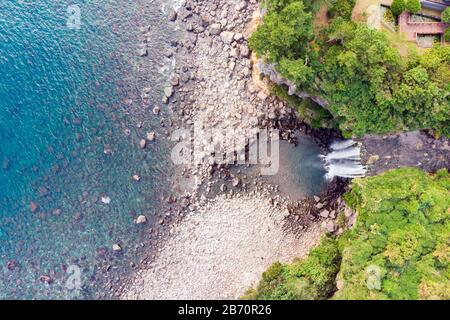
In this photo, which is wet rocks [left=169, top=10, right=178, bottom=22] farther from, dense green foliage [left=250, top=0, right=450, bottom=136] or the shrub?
the shrub

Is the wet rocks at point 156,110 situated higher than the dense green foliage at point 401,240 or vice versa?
the wet rocks at point 156,110

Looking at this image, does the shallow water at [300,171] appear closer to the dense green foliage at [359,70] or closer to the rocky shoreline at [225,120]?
the rocky shoreline at [225,120]

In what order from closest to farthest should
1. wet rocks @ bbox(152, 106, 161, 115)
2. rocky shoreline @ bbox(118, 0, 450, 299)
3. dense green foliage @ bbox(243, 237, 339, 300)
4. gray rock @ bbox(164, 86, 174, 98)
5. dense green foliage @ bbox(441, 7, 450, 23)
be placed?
dense green foliage @ bbox(441, 7, 450, 23) → dense green foliage @ bbox(243, 237, 339, 300) → rocky shoreline @ bbox(118, 0, 450, 299) → gray rock @ bbox(164, 86, 174, 98) → wet rocks @ bbox(152, 106, 161, 115)

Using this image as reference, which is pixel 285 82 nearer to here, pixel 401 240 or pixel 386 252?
pixel 401 240

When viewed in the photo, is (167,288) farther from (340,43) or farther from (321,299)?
(340,43)

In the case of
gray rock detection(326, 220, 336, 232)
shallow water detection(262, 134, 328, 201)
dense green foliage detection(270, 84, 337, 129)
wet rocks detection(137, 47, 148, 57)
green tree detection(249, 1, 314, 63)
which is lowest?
gray rock detection(326, 220, 336, 232)

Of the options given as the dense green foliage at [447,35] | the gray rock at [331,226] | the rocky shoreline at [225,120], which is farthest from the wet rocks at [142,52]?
the dense green foliage at [447,35]

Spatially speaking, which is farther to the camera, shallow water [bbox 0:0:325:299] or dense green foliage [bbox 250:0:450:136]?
shallow water [bbox 0:0:325:299]

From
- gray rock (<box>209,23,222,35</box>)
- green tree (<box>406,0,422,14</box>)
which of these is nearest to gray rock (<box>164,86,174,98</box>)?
gray rock (<box>209,23,222,35</box>)

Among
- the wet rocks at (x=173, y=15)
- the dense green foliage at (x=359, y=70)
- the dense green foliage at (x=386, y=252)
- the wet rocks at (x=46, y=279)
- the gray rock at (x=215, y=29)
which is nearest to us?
the dense green foliage at (x=359, y=70)
